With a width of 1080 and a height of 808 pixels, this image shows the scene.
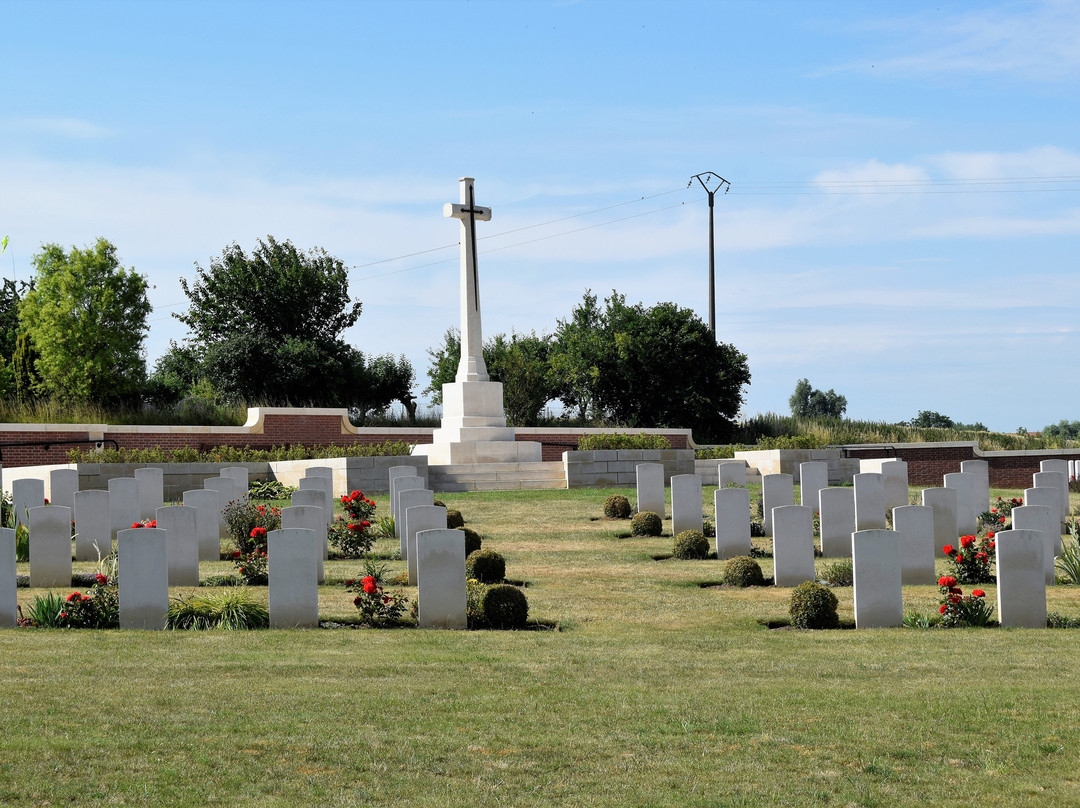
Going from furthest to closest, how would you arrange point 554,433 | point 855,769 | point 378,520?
point 554,433 → point 378,520 → point 855,769

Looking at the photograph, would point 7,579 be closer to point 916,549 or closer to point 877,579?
point 877,579

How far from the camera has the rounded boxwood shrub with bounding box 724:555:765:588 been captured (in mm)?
11539

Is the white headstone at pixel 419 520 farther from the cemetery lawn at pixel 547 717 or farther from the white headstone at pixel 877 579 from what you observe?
the white headstone at pixel 877 579

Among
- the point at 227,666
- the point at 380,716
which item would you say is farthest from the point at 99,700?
the point at 380,716

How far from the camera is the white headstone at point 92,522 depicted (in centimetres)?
1366

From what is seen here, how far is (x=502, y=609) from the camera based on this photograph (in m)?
9.20

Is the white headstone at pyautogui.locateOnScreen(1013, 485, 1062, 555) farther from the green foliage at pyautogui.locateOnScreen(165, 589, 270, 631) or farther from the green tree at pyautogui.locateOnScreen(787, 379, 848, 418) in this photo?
the green tree at pyautogui.locateOnScreen(787, 379, 848, 418)

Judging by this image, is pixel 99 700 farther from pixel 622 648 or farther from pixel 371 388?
pixel 371 388

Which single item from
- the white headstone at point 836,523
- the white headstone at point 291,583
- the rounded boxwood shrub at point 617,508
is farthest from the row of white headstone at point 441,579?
the rounded boxwood shrub at point 617,508

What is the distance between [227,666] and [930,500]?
9289 millimetres

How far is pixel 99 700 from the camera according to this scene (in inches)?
246

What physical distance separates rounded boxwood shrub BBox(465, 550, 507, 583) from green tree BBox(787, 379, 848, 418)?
6988 cm

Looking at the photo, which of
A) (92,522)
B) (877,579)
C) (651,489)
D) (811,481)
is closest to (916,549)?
(877,579)

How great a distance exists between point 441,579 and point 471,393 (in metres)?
17.5
